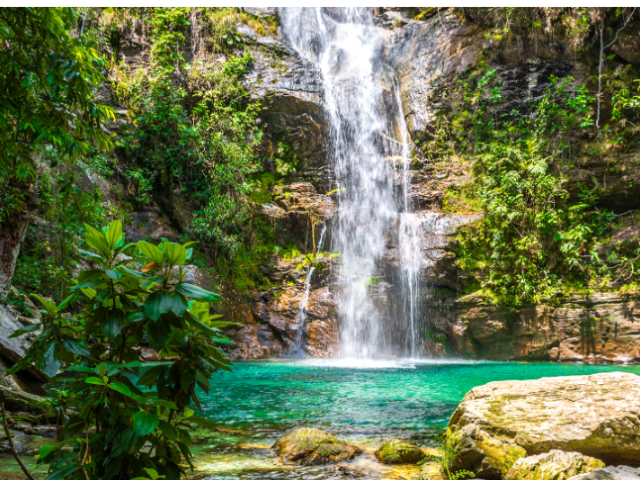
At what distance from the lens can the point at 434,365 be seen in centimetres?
988

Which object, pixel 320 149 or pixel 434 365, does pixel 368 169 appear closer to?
pixel 320 149

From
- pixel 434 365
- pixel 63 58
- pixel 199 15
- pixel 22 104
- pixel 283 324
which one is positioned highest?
pixel 199 15

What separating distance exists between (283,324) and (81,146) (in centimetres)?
981

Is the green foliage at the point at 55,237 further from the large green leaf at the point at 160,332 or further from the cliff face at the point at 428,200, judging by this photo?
the large green leaf at the point at 160,332

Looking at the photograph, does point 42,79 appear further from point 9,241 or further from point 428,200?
point 428,200

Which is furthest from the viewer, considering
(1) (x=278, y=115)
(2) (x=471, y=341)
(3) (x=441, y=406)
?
(1) (x=278, y=115)

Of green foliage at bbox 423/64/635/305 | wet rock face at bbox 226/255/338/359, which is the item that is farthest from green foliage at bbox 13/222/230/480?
green foliage at bbox 423/64/635/305

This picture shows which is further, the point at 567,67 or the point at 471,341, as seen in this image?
the point at 567,67

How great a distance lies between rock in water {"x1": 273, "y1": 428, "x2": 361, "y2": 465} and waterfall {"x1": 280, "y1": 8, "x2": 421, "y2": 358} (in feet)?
26.8

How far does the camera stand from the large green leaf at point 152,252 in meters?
1.49

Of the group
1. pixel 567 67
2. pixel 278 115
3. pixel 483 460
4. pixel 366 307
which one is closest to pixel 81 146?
pixel 483 460

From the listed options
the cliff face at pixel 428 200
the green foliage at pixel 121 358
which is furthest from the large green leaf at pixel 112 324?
the cliff face at pixel 428 200

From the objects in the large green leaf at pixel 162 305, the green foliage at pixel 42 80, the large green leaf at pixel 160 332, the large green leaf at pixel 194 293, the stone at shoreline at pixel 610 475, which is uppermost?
the green foliage at pixel 42 80

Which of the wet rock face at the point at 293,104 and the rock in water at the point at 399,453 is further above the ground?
the wet rock face at the point at 293,104
